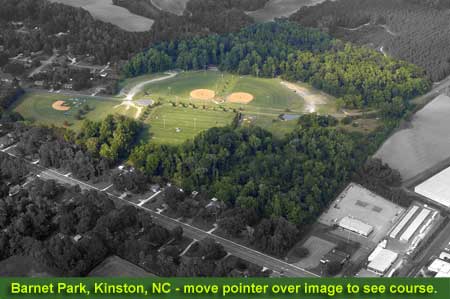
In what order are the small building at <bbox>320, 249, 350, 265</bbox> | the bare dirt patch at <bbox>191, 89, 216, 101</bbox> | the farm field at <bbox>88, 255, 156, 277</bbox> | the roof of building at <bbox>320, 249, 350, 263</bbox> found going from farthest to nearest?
the bare dirt patch at <bbox>191, 89, 216, 101</bbox>, the roof of building at <bbox>320, 249, 350, 263</bbox>, the small building at <bbox>320, 249, 350, 265</bbox>, the farm field at <bbox>88, 255, 156, 277</bbox>

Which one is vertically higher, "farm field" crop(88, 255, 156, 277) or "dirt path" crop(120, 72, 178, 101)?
"dirt path" crop(120, 72, 178, 101)

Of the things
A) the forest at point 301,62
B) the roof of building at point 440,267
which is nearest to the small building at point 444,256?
the roof of building at point 440,267

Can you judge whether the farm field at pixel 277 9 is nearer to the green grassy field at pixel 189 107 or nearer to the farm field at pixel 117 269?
the green grassy field at pixel 189 107

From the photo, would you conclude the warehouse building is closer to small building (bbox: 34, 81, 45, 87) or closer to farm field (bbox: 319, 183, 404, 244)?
farm field (bbox: 319, 183, 404, 244)

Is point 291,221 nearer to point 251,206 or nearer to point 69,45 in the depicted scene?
point 251,206

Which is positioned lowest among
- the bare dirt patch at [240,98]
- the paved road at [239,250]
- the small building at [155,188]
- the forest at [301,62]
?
the paved road at [239,250]

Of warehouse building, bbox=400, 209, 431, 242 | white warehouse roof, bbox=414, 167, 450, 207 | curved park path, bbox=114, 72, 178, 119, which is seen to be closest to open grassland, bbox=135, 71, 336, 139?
curved park path, bbox=114, 72, 178, 119
